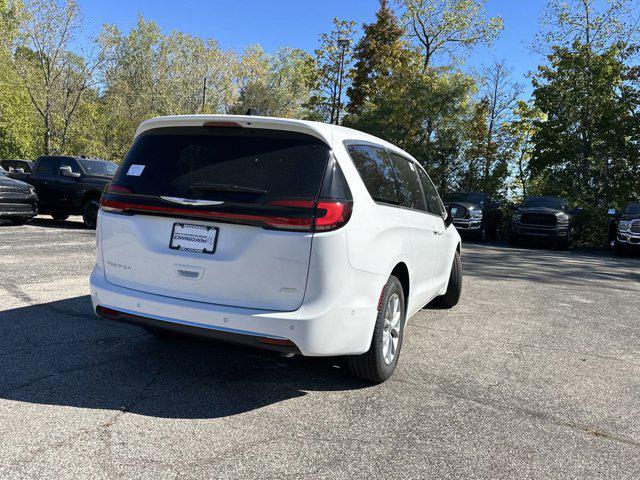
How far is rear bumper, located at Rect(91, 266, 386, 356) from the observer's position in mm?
3033

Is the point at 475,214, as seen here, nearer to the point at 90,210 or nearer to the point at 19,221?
the point at 90,210

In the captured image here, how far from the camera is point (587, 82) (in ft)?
72.4

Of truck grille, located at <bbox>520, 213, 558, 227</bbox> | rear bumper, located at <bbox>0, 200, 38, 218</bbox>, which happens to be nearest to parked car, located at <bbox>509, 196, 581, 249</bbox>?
truck grille, located at <bbox>520, 213, 558, 227</bbox>

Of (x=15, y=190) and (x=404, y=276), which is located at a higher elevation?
(x=404, y=276)

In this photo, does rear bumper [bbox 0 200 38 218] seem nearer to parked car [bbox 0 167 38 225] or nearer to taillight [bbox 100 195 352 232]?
parked car [bbox 0 167 38 225]

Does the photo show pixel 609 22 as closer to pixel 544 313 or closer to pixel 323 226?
pixel 544 313

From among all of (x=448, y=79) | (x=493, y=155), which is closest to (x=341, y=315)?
(x=448, y=79)

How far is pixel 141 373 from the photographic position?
3.71 meters

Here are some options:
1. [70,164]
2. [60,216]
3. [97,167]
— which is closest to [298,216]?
[97,167]

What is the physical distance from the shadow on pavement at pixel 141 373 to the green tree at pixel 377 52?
3281cm

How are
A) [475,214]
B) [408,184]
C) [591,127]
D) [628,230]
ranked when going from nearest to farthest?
[408,184] → [628,230] → [475,214] → [591,127]

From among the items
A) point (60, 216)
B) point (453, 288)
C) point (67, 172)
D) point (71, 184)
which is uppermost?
point (67, 172)

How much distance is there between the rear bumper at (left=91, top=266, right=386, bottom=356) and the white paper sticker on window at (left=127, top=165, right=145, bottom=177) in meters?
0.77

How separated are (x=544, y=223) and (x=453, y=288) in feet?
39.5
